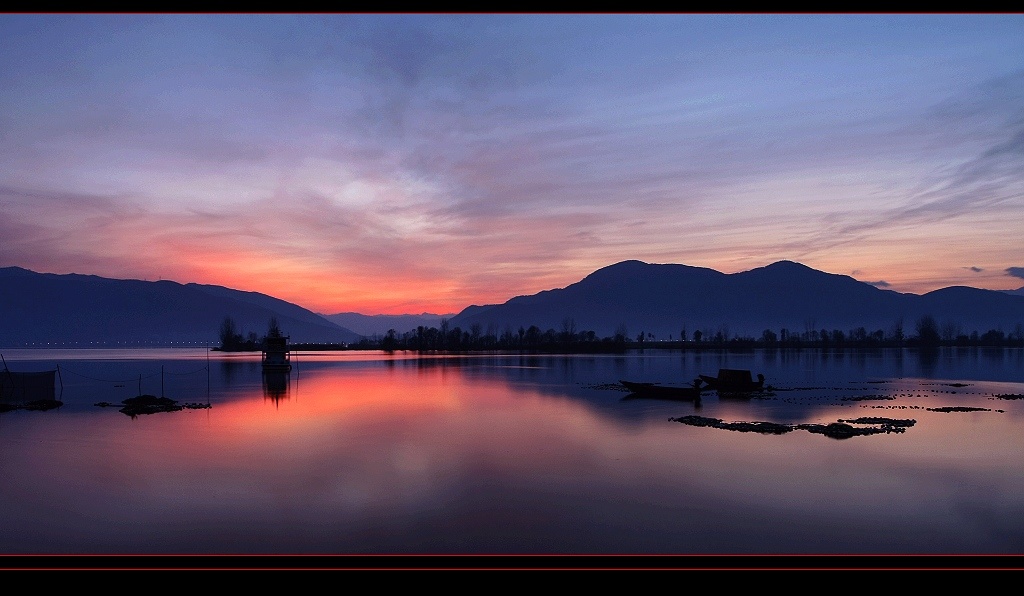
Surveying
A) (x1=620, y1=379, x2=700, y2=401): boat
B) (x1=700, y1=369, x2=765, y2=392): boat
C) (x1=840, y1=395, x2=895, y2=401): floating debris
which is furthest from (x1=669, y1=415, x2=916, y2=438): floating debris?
(x1=700, y1=369, x2=765, y2=392): boat

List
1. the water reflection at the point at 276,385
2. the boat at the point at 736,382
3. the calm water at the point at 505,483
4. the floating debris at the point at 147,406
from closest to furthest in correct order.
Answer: the calm water at the point at 505,483 → the floating debris at the point at 147,406 → the water reflection at the point at 276,385 → the boat at the point at 736,382

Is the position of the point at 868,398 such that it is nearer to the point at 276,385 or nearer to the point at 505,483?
the point at 505,483

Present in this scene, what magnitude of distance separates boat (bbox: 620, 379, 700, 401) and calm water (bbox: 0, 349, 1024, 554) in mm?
4167

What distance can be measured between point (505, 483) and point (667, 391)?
22.8m

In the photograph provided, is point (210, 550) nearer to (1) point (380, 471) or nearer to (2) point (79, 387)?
(1) point (380, 471)

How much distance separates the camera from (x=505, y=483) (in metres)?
16.0

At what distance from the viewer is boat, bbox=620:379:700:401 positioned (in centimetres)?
3519

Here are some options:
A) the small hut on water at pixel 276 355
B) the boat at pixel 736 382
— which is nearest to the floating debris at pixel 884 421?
the boat at pixel 736 382

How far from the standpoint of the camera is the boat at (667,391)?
35188mm

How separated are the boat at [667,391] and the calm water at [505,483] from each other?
13.7 feet

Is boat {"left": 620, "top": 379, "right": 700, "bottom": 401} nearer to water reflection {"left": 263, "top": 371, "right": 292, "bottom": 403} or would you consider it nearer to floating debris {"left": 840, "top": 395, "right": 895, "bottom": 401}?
floating debris {"left": 840, "top": 395, "right": 895, "bottom": 401}

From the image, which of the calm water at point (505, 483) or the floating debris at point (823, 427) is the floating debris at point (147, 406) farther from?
the floating debris at point (823, 427)
